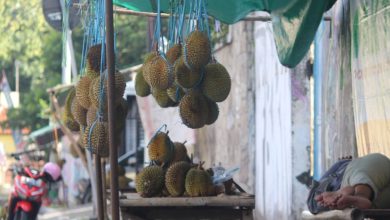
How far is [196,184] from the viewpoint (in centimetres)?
429

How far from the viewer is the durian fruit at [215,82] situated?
13.4 ft

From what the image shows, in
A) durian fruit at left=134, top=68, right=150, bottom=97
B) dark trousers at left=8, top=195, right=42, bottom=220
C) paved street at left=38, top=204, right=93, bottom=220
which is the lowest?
paved street at left=38, top=204, right=93, bottom=220

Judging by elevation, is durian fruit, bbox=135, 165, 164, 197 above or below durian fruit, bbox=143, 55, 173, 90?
below

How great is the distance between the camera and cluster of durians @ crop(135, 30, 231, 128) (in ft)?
12.9

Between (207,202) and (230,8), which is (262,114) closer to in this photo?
(230,8)

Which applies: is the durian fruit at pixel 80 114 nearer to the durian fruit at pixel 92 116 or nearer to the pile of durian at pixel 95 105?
the pile of durian at pixel 95 105

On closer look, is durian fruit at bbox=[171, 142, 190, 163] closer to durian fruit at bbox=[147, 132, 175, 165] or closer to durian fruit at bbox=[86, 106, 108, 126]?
durian fruit at bbox=[147, 132, 175, 165]

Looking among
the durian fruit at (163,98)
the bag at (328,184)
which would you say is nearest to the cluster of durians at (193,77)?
the durian fruit at (163,98)

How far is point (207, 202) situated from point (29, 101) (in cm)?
1853

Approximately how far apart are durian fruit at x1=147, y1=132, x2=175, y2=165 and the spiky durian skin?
0.22 metres

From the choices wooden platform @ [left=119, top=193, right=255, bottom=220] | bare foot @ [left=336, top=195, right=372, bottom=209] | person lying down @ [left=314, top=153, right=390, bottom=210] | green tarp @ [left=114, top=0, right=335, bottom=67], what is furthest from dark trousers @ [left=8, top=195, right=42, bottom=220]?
bare foot @ [left=336, top=195, right=372, bottom=209]

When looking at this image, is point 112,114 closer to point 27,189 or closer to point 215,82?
point 215,82

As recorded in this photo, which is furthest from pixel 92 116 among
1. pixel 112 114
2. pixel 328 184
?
pixel 328 184

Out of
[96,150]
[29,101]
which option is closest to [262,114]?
[96,150]
